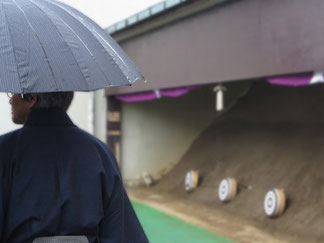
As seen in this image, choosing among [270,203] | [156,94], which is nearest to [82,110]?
[156,94]

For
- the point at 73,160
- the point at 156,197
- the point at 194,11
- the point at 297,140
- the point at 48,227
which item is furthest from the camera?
the point at 156,197

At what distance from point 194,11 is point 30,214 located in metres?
5.41

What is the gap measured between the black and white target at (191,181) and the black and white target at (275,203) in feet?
7.36

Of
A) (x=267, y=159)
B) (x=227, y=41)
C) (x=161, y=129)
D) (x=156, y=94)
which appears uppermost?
(x=227, y=41)

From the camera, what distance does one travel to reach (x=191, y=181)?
27.1 feet

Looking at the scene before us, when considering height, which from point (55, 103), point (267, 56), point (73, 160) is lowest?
point (73, 160)

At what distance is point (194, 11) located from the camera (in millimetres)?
6273

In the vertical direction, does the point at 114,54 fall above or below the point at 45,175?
above

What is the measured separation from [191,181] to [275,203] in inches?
98.4

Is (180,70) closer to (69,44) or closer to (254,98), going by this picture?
(254,98)

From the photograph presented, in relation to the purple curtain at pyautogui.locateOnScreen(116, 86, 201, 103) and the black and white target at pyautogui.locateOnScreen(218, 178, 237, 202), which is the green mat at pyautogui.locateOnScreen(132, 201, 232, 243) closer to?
the black and white target at pyautogui.locateOnScreen(218, 178, 237, 202)

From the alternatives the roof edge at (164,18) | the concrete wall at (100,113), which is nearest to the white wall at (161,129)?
the concrete wall at (100,113)

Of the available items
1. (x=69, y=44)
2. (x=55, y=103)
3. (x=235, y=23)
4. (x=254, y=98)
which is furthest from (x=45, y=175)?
(x=254, y=98)

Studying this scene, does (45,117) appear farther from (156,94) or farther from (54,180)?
(156,94)
